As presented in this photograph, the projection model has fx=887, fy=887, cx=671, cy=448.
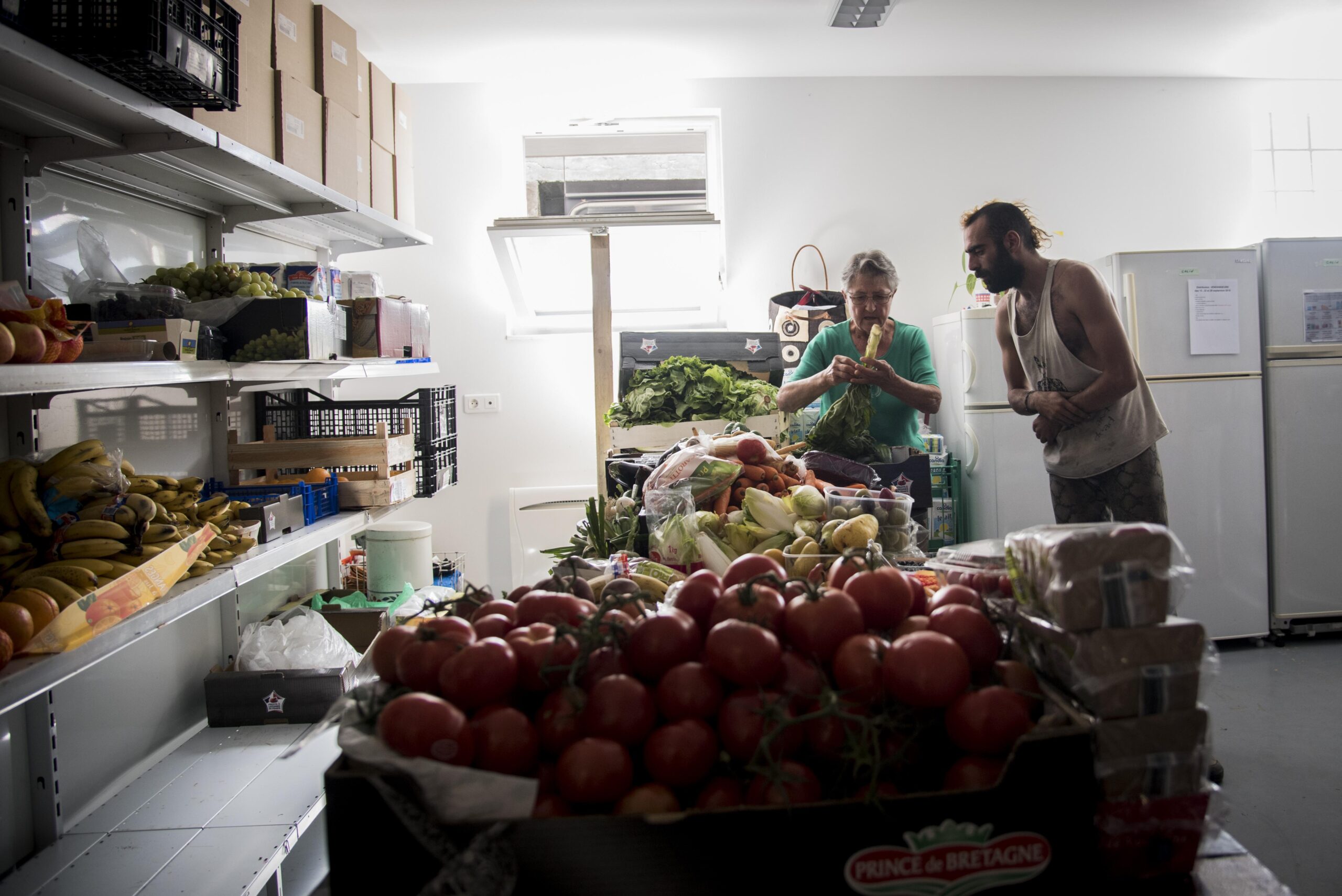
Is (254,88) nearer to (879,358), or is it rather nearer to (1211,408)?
(879,358)

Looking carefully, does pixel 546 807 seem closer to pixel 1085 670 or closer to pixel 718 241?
pixel 1085 670

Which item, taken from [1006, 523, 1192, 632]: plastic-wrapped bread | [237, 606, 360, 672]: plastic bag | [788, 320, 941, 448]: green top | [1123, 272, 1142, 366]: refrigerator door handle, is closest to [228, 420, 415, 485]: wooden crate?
[237, 606, 360, 672]: plastic bag

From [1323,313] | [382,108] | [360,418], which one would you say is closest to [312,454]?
[360,418]

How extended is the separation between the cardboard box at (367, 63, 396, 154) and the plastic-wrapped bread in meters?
2.97

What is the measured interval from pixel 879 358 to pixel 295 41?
2246mm

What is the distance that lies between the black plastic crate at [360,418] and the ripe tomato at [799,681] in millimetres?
2302

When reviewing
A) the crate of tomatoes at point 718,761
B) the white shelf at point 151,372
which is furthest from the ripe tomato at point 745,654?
the white shelf at point 151,372

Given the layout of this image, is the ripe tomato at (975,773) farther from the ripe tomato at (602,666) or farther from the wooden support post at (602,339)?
the wooden support post at (602,339)

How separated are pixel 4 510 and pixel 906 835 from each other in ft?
5.99

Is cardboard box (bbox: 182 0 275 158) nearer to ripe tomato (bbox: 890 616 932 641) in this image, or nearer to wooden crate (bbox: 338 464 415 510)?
wooden crate (bbox: 338 464 415 510)

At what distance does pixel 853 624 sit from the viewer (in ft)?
3.42

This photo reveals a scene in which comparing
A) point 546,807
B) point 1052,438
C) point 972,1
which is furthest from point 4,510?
point 972,1

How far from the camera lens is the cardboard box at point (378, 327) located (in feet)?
9.49

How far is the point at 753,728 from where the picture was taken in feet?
3.11
